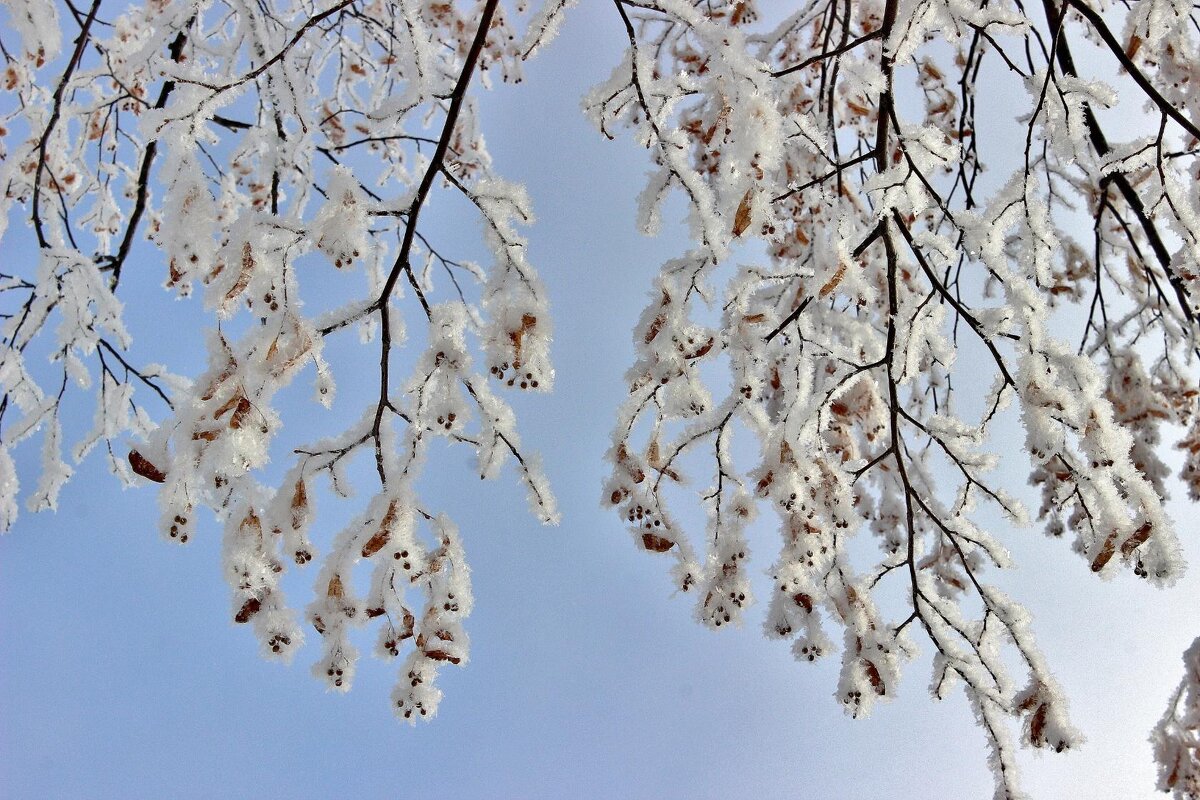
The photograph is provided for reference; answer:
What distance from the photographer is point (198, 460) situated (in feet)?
4.49

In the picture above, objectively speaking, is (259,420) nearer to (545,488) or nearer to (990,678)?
(545,488)

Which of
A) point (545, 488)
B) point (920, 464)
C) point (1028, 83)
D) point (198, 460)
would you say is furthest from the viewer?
point (920, 464)

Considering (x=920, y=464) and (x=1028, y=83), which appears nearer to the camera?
(x=1028, y=83)

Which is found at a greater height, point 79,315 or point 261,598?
point 79,315

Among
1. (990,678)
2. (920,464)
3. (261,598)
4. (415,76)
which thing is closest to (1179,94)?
(920,464)

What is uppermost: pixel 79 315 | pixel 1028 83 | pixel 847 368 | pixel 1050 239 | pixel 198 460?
pixel 79 315

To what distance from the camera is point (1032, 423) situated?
4.99ft

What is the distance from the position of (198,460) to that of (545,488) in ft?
2.24

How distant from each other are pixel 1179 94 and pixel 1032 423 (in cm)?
151

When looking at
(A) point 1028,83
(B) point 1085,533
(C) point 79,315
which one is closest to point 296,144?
(C) point 79,315

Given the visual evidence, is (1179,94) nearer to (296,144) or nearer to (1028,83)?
(1028,83)

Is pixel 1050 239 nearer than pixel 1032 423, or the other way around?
pixel 1032 423

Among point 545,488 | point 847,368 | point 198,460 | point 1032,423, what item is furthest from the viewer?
point 847,368

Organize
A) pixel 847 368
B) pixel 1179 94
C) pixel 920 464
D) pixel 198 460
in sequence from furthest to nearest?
pixel 920 464 < pixel 1179 94 < pixel 847 368 < pixel 198 460
